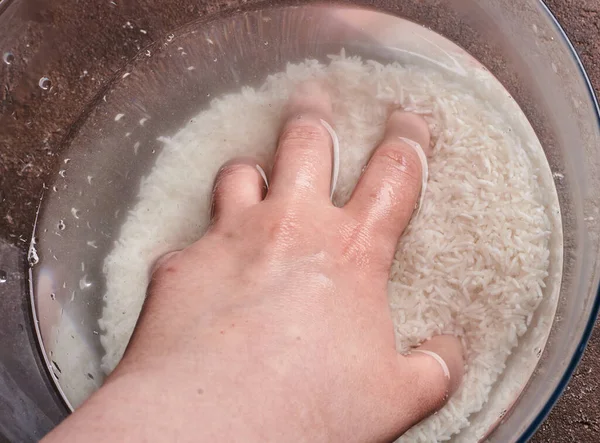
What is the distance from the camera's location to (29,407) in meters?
0.80

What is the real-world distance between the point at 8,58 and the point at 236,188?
0.39 m

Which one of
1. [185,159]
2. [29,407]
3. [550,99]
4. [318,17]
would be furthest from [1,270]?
[550,99]

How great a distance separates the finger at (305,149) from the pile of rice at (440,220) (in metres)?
0.03

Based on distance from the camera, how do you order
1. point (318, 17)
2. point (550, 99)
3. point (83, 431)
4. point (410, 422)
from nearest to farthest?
point (83, 431) → point (410, 422) → point (550, 99) → point (318, 17)

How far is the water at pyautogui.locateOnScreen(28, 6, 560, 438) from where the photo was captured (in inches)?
34.9

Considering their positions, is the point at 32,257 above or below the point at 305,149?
below

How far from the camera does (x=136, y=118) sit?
0.93 metres

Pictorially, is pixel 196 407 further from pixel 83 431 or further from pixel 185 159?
pixel 185 159

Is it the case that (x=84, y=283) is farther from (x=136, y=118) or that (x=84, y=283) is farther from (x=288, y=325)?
(x=288, y=325)

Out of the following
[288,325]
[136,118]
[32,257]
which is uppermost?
[136,118]

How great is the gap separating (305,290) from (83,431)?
0.26m

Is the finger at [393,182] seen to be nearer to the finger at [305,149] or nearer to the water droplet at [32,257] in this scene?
the finger at [305,149]

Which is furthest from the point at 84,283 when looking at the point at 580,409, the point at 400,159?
the point at 580,409

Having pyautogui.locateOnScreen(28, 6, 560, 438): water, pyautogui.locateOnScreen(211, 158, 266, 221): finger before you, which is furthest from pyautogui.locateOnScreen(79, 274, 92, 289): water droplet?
pyautogui.locateOnScreen(211, 158, 266, 221): finger
